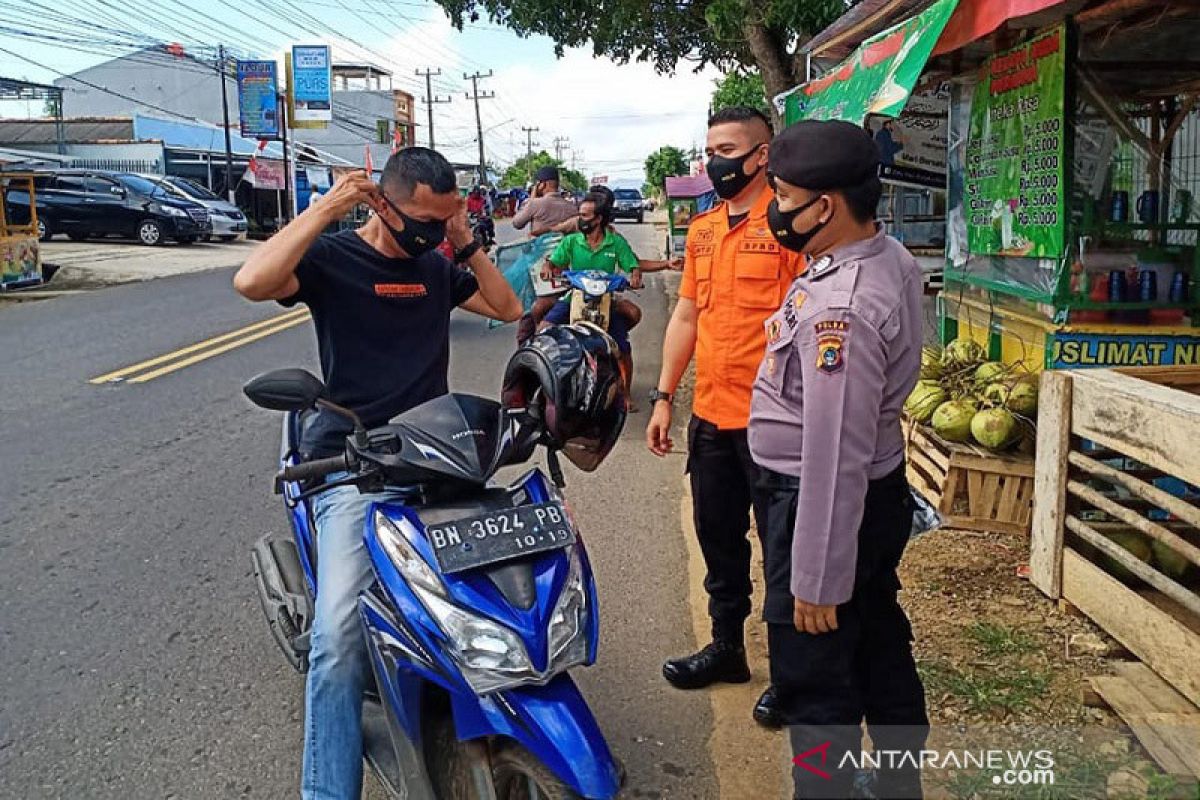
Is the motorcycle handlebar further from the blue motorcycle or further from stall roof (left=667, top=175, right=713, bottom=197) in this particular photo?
stall roof (left=667, top=175, right=713, bottom=197)

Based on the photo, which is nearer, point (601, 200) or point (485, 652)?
point (485, 652)

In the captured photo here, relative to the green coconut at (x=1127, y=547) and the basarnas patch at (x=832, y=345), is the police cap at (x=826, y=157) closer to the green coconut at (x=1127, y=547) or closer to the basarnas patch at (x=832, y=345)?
the basarnas patch at (x=832, y=345)

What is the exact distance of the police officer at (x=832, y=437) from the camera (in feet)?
7.22

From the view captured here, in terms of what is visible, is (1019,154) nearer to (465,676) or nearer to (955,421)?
(955,421)

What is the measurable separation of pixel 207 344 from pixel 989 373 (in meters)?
8.16

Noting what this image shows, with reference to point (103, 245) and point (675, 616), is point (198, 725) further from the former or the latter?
point (103, 245)

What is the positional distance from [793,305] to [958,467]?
9.15 ft

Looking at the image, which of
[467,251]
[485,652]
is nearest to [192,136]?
[467,251]

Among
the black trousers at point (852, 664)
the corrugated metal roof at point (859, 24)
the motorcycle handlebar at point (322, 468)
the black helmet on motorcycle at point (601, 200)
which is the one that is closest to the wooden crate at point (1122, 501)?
the black trousers at point (852, 664)

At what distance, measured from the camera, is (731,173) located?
10.9ft

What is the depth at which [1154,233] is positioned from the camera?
17.5ft

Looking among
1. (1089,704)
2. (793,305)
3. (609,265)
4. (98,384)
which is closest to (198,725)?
(793,305)

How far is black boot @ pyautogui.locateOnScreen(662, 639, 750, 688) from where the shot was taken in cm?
361

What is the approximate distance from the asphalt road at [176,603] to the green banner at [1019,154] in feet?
7.68
